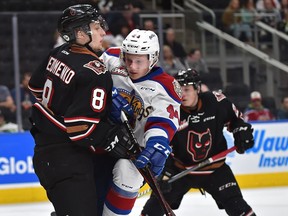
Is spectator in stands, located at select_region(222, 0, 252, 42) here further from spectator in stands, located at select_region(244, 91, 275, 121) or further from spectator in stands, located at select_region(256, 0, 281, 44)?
spectator in stands, located at select_region(244, 91, 275, 121)

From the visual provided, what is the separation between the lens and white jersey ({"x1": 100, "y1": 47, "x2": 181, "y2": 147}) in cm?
348

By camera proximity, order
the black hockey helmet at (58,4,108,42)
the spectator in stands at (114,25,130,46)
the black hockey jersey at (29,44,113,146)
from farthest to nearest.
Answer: the spectator in stands at (114,25,130,46)
the black hockey helmet at (58,4,108,42)
the black hockey jersey at (29,44,113,146)

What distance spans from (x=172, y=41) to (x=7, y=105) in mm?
1741

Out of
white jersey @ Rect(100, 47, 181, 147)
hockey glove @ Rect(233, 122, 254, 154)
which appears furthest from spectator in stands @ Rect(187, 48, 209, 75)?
white jersey @ Rect(100, 47, 181, 147)

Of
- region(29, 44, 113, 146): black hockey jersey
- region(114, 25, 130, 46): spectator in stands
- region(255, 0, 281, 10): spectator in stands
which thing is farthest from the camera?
region(255, 0, 281, 10): spectator in stands

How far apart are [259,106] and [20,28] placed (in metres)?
2.28

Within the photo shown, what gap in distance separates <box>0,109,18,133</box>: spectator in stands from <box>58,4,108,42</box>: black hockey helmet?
375 centimetres

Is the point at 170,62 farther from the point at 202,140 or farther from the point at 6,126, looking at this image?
the point at 202,140

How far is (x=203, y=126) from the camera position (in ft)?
15.7

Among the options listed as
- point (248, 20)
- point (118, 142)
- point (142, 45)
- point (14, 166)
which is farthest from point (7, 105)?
point (118, 142)

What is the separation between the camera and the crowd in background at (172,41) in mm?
7125

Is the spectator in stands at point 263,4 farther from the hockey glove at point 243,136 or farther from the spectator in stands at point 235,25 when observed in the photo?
the hockey glove at point 243,136

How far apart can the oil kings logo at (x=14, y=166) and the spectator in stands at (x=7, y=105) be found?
0.43 meters

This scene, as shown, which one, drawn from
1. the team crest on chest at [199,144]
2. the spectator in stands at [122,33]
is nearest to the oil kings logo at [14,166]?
the spectator in stands at [122,33]
